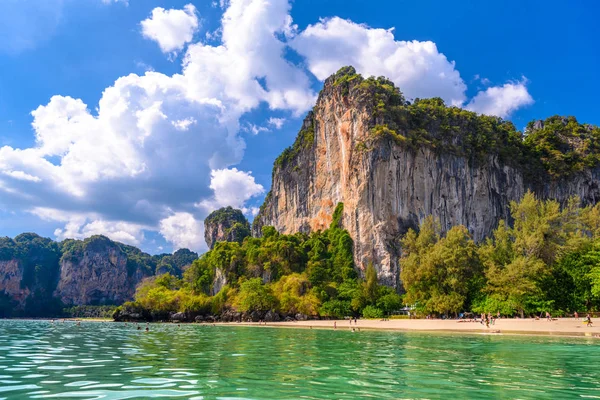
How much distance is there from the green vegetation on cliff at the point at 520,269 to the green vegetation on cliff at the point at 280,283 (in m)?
15.4

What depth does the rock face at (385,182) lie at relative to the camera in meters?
88.4

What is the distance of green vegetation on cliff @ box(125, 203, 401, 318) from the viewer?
7675 cm

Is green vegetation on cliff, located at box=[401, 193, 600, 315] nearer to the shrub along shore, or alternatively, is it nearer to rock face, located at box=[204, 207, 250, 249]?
the shrub along shore

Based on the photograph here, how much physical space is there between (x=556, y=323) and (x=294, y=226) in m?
78.8

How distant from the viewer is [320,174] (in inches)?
4291

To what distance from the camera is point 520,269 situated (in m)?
51.4

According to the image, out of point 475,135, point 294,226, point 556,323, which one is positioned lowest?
point 556,323

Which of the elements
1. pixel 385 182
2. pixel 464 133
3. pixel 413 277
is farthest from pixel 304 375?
pixel 464 133

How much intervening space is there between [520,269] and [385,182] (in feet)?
134

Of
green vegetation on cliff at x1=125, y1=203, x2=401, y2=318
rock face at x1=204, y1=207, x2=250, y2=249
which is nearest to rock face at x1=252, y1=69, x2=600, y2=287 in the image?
green vegetation on cliff at x1=125, y1=203, x2=401, y2=318

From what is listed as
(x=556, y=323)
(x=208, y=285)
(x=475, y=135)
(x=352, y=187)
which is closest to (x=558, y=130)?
(x=475, y=135)

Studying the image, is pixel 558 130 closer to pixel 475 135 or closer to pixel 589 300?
pixel 475 135

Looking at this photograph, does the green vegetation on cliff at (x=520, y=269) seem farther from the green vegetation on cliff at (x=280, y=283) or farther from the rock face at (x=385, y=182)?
the rock face at (x=385, y=182)

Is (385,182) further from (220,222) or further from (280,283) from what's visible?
(220,222)
